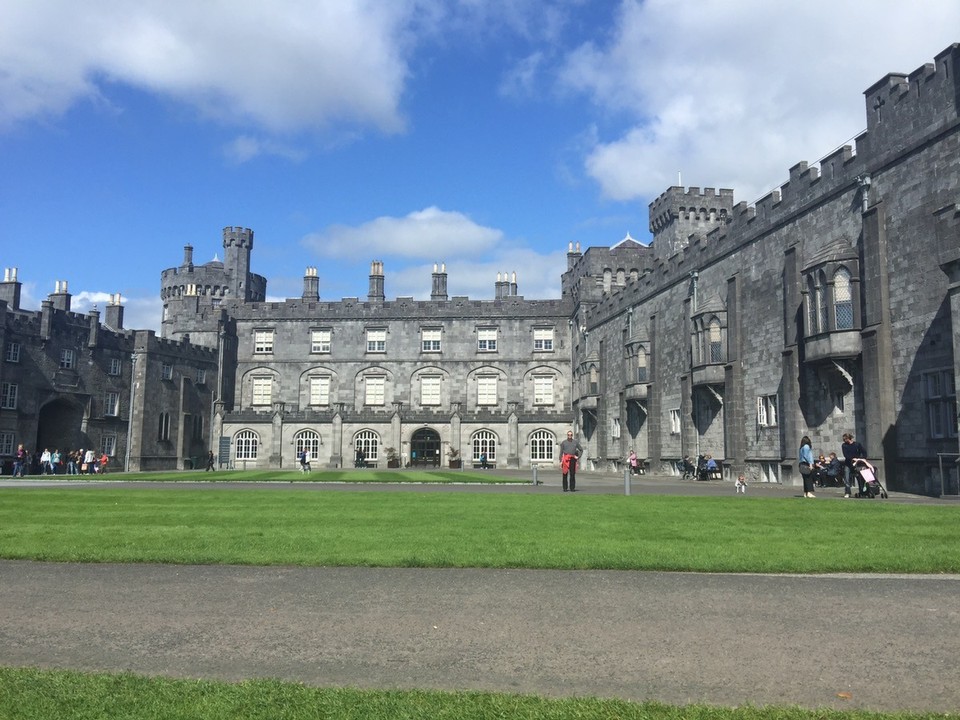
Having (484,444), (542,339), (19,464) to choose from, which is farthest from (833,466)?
(19,464)

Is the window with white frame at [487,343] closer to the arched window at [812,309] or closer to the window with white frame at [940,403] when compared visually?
the arched window at [812,309]

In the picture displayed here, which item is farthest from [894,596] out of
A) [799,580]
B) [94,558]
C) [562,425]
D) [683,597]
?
[562,425]

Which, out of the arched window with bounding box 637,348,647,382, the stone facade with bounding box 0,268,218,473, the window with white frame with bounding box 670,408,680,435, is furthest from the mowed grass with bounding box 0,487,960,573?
the stone facade with bounding box 0,268,218,473

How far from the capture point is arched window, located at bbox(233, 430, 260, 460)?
58.8 m

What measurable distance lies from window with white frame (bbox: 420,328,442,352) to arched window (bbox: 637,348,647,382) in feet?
70.3

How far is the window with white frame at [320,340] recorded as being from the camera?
62500mm

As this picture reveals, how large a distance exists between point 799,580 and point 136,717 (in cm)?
656

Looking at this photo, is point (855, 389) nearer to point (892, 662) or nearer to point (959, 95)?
point (959, 95)

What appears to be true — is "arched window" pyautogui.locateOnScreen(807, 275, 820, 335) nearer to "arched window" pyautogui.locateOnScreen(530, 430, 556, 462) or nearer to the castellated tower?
the castellated tower

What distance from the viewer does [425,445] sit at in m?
59.3

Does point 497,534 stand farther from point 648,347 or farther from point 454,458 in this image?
point 454,458

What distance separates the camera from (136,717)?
4.17m

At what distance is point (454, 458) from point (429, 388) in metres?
7.13

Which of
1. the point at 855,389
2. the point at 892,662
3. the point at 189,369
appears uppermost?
the point at 189,369
